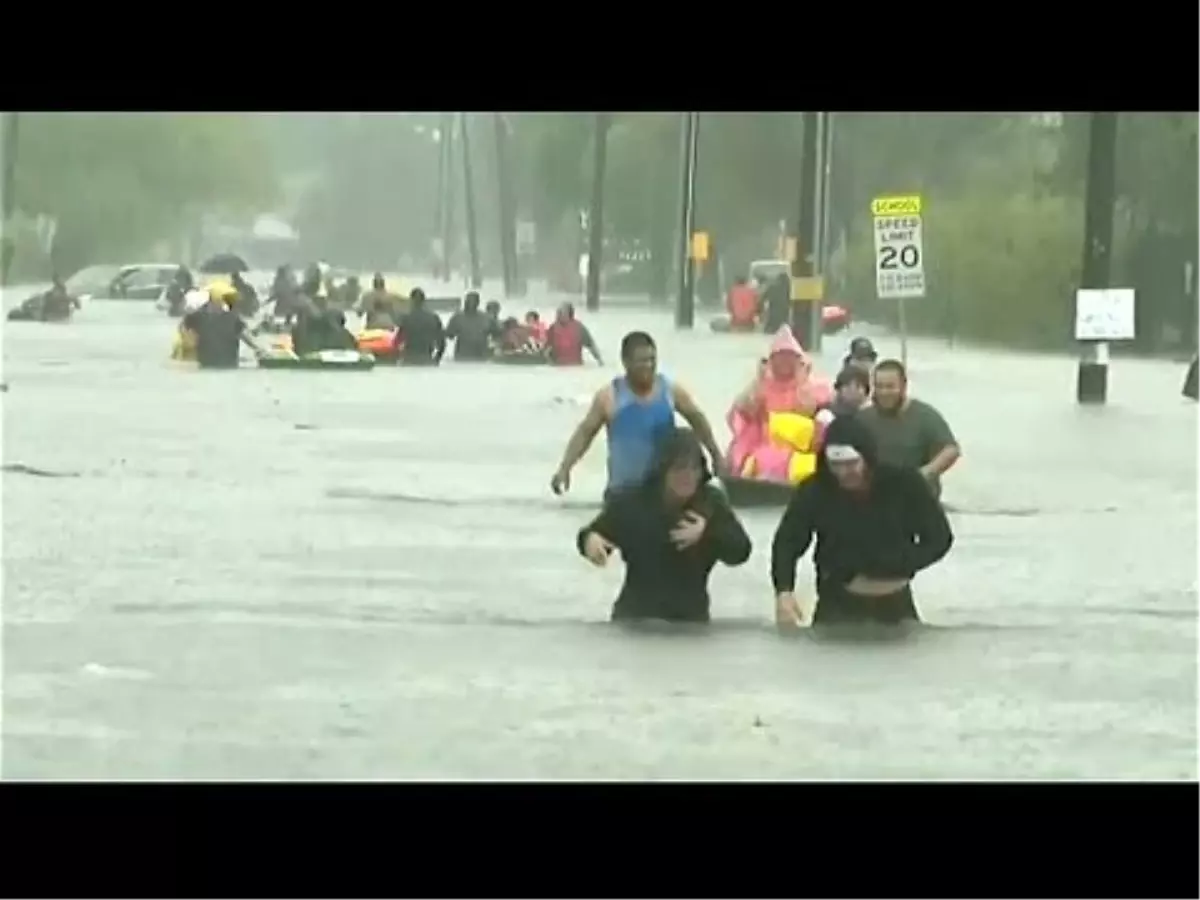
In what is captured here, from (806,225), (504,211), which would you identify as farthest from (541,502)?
(504,211)

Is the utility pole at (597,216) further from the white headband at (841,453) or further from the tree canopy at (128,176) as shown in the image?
the white headband at (841,453)

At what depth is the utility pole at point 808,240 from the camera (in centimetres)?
4047

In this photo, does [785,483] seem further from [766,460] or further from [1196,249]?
[1196,249]

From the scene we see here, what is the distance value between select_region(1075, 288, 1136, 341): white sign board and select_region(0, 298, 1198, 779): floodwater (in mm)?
4829

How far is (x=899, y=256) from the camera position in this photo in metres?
24.3

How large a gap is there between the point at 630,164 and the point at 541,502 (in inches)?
2061

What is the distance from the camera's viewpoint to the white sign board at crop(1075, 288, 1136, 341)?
3285 cm

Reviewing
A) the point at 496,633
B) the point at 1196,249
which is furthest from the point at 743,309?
the point at 496,633

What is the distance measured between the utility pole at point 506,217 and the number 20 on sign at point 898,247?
204ft

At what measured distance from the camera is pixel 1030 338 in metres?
52.5

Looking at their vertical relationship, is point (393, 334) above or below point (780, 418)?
below

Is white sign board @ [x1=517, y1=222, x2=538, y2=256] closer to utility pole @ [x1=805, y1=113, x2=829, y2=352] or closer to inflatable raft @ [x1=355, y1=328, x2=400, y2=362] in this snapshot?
inflatable raft @ [x1=355, y1=328, x2=400, y2=362]

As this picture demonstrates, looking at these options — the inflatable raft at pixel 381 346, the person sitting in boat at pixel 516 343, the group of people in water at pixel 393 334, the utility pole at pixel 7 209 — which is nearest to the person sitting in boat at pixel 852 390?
the group of people in water at pixel 393 334

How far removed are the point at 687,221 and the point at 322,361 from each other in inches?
598
